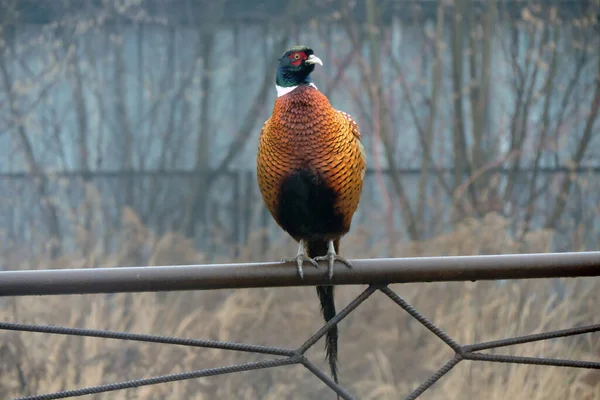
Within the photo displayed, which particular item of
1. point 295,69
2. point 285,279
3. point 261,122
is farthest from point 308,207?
point 261,122

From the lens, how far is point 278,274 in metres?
1.06

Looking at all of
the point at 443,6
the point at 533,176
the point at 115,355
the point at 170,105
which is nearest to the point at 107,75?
the point at 170,105

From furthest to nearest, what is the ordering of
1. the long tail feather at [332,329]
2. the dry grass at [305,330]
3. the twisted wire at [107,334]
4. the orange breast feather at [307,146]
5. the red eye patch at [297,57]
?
the dry grass at [305,330], the red eye patch at [297,57], the orange breast feather at [307,146], the long tail feather at [332,329], the twisted wire at [107,334]

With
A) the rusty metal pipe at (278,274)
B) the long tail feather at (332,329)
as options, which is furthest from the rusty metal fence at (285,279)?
the long tail feather at (332,329)

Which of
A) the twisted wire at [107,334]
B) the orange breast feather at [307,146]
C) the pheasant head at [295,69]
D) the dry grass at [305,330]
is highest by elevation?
the pheasant head at [295,69]

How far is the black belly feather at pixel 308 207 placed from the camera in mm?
1577

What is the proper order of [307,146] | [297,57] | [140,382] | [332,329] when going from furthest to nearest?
1. [297,57]
2. [307,146]
3. [332,329]
4. [140,382]

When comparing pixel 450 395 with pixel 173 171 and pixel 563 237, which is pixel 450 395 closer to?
pixel 563 237

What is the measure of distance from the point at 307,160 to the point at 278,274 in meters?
0.55

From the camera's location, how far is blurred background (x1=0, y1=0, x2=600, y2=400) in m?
3.47

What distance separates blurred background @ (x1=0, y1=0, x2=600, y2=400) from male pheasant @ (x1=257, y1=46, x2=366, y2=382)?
176cm

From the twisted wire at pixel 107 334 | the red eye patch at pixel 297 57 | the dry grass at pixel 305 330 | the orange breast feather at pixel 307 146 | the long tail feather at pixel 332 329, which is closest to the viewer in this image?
the twisted wire at pixel 107 334

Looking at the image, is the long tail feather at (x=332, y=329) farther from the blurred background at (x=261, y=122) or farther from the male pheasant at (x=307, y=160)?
the blurred background at (x=261, y=122)

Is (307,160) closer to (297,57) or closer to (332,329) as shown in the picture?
(297,57)
